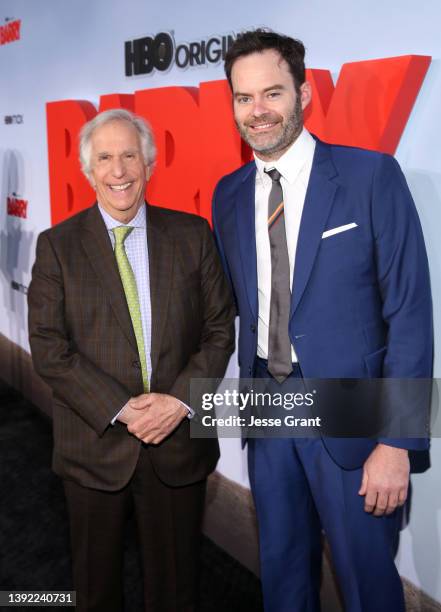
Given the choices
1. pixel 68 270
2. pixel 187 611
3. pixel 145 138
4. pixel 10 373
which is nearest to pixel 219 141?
pixel 145 138

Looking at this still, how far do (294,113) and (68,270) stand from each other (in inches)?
34.4

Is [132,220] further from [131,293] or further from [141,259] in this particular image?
[131,293]

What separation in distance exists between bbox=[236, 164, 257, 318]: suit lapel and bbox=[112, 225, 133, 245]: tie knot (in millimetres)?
378

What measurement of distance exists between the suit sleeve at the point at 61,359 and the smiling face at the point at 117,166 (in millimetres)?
255

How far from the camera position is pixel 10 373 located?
545cm

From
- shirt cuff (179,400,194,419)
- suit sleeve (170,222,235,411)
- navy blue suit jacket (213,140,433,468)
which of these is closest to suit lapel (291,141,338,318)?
navy blue suit jacket (213,140,433,468)

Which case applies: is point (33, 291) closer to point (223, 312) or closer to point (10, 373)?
point (223, 312)

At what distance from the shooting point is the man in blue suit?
180 centimetres

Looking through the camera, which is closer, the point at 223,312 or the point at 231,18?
the point at 223,312

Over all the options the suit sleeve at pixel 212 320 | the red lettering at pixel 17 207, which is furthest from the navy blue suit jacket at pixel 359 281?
the red lettering at pixel 17 207

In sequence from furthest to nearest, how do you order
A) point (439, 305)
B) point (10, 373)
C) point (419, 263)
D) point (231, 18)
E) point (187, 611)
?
point (10, 373), point (231, 18), point (187, 611), point (439, 305), point (419, 263)

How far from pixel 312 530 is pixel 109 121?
1560mm

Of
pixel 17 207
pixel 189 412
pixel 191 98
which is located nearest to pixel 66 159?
pixel 17 207

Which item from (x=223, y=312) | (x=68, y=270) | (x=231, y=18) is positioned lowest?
(x=223, y=312)
